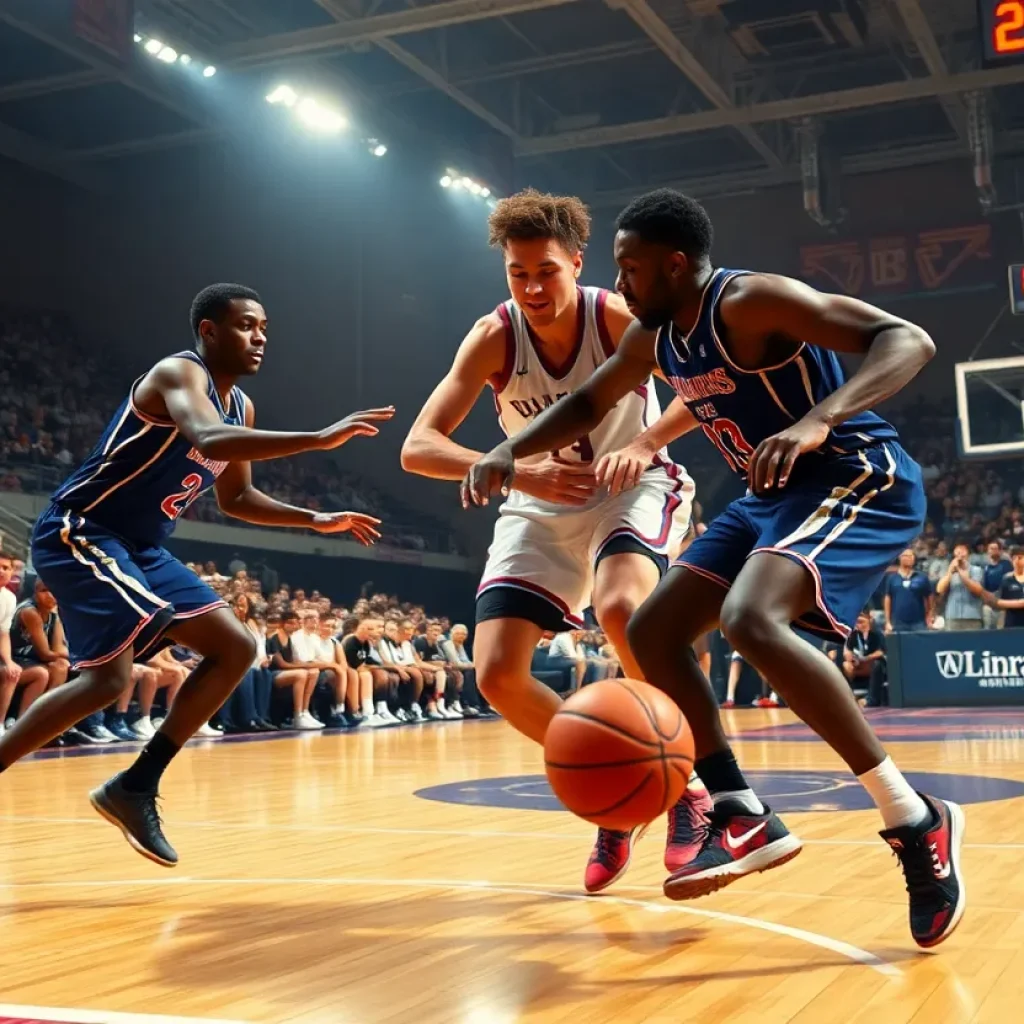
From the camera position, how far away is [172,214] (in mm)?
22125

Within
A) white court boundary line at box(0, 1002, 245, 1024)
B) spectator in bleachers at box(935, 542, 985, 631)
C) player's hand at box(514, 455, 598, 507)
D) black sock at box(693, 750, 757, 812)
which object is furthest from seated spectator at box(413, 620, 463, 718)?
white court boundary line at box(0, 1002, 245, 1024)

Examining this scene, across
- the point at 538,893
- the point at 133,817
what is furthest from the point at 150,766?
the point at 538,893

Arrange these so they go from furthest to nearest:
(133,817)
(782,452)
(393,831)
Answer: (393,831) < (133,817) < (782,452)

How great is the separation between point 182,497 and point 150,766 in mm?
881

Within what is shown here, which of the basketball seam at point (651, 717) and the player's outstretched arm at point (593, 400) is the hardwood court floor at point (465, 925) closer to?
the basketball seam at point (651, 717)

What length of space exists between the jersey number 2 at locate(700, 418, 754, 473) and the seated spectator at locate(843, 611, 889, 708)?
40.2 ft

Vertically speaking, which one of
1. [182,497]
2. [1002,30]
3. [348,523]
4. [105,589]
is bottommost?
[105,589]

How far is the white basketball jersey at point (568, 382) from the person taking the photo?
415 cm

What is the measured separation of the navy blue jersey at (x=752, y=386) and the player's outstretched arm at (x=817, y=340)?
57mm

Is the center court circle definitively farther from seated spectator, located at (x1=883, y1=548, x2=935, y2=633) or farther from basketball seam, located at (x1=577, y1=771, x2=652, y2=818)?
seated spectator, located at (x1=883, y1=548, x2=935, y2=633)

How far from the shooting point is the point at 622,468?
12.2ft

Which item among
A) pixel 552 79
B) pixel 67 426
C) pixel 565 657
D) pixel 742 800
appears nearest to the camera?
pixel 742 800

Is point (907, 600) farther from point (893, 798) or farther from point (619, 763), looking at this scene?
point (619, 763)

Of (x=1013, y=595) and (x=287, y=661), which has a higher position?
(x=1013, y=595)
